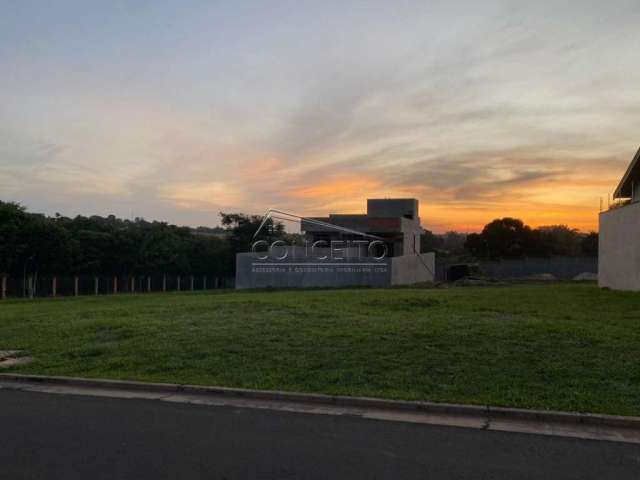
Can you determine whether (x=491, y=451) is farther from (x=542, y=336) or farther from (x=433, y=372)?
(x=542, y=336)

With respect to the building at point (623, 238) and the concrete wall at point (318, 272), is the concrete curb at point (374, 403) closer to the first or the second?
the building at point (623, 238)

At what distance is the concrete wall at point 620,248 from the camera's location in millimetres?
19578

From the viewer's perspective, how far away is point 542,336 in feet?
31.7

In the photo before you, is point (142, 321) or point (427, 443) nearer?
point (427, 443)

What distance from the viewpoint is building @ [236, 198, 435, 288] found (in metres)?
30.3

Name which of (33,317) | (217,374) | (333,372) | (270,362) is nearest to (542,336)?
(333,372)

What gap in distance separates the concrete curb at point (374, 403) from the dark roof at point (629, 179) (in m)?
19.1

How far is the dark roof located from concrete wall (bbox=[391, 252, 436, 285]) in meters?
11.4

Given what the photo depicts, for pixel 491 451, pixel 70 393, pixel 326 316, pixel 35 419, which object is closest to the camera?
pixel 491 451

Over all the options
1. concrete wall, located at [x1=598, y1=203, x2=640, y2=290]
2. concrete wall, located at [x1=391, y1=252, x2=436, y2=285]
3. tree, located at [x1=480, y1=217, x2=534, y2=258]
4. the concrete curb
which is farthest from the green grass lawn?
tree, located at [x1=480, y1=217, x2=534, y2=258]

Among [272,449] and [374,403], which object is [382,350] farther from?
[272,449]

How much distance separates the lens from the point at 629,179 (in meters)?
23.9

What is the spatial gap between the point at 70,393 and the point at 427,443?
503 cm

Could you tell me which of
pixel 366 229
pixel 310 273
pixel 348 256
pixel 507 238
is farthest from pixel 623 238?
pixel 507 238
